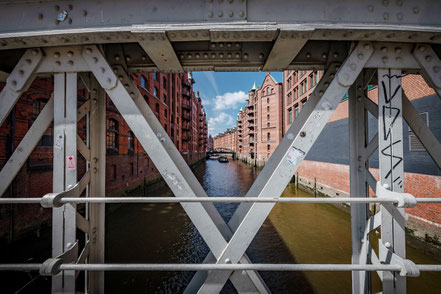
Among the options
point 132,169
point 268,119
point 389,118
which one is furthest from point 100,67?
point 268,119

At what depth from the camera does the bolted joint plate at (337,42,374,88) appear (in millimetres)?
1716

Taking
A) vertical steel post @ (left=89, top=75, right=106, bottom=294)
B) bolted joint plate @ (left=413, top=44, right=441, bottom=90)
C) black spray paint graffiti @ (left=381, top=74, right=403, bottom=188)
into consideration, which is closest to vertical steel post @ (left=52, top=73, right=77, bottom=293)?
vertical steel post @ (left=89, top=75, right=106, bottom=294)

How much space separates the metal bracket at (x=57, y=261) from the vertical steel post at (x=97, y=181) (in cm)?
36

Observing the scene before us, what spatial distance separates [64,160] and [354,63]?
3.16m

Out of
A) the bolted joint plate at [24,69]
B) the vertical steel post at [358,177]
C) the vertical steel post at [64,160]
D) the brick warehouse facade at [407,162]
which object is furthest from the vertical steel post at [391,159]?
the brick warehouse facade at [407,162]

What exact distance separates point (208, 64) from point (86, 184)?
6.98ft

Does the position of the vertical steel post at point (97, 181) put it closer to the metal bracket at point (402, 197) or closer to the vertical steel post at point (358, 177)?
the metal bracket at point (402, 197)

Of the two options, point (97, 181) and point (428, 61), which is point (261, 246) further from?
point (428, 61)

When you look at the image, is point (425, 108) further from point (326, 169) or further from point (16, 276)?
point (16, 276)

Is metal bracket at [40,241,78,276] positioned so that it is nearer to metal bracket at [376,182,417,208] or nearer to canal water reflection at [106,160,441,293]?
metal bracket at [376,182,417,208]

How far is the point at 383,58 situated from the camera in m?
1.79

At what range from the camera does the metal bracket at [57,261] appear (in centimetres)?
145

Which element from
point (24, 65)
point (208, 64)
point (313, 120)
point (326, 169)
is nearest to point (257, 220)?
point (313, 120)

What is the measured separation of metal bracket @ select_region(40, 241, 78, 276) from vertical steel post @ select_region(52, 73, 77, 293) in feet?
0.20
